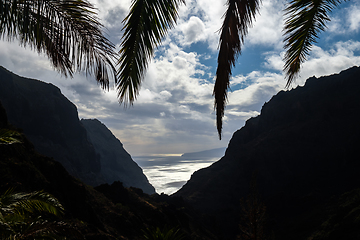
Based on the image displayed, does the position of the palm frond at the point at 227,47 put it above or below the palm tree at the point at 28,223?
above

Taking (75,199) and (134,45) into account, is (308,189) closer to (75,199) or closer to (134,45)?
(75,199)

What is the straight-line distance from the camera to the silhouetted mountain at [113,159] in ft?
454

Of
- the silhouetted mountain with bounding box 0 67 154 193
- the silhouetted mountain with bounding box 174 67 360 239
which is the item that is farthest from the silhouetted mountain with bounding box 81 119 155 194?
the silhouetted mountain with bounding box 174 67 360 239

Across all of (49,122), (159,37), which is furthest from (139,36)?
(49,122)

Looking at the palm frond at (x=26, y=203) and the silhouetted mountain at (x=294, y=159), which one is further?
the silhouetted mountain at (x=294, y=159)

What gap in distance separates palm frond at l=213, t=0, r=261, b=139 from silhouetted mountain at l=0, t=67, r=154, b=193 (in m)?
82.2

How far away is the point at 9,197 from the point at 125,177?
150044 mm

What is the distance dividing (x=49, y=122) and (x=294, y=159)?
93.9 metres

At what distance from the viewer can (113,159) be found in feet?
474

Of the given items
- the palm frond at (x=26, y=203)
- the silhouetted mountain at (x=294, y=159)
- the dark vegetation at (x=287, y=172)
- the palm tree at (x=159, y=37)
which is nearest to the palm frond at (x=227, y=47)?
the palm tree at (x=159, y=37)

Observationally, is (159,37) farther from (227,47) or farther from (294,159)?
(294,159)

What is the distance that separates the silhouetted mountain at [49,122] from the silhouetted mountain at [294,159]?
5164cm

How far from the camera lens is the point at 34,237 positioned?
7.39 feet

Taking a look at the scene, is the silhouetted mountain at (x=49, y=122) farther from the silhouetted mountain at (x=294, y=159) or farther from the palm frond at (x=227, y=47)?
the palm frond at (x=227, y=47)
